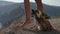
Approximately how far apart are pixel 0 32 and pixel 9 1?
0.95 metres

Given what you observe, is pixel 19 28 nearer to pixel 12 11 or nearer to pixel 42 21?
pixel 42 21

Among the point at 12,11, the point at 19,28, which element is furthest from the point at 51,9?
the point at 19,28

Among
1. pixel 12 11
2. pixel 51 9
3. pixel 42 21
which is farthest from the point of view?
pixel 51 9

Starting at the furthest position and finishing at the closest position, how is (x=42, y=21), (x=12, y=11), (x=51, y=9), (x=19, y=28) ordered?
(x=51, y=9)
(x=12, y=11)
(x=19, y=28)
(x=42, y=21)

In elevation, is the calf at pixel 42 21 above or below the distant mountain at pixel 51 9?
above

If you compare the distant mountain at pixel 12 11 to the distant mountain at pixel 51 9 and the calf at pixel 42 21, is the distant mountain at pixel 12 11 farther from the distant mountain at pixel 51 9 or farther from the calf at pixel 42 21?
the calf at pixel 42 21

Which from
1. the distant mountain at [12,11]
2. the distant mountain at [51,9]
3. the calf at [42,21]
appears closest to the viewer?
the calf at [42,21]

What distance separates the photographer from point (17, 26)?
2.70 meters

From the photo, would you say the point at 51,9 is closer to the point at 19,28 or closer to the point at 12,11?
the point at 12,11

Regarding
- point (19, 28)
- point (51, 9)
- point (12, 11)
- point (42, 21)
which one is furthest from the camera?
point (51, 9)

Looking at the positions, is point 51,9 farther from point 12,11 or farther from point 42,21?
point 42,21

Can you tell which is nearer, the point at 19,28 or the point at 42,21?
the point at 42,21

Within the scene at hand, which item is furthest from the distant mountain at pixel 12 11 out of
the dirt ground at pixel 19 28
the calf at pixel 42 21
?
the calf at pixel 42 21

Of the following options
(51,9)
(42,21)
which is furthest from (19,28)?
(51,9)
